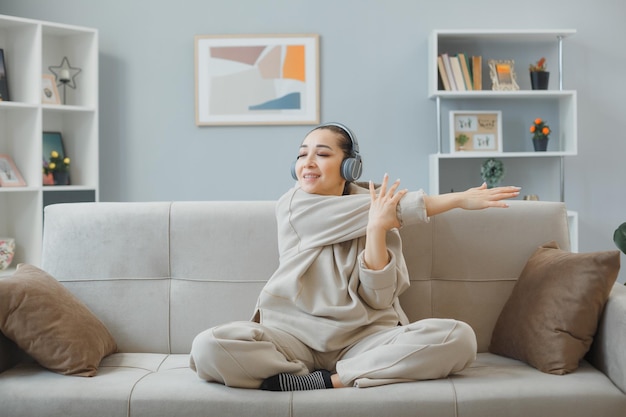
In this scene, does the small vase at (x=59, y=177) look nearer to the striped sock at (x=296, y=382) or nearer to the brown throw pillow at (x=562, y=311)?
the striped sock at (x=296, y=382)

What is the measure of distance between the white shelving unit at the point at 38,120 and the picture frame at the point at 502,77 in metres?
2.19

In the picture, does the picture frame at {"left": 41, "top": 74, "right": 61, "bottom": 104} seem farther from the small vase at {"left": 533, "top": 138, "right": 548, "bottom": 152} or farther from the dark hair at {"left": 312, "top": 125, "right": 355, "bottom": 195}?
the small vase at {"left": 533, "top": 138, "right": 548, "bottom": 152}

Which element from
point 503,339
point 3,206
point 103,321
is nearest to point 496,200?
→ point 503,339

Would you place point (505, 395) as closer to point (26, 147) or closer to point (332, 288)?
point (332, 288)

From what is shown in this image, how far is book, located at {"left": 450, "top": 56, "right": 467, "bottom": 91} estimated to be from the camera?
400cm

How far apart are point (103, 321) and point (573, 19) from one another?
3.16 meters

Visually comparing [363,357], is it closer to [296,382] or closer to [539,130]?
[296,382]

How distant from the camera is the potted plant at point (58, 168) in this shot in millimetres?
4039

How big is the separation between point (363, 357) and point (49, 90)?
2.78 meters

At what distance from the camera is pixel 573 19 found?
4.20 m

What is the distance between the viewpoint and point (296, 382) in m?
1.94

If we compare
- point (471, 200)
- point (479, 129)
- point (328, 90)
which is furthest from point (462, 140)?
point (471, 200)

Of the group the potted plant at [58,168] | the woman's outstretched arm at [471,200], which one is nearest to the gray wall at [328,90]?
the potted plant at [58,168]

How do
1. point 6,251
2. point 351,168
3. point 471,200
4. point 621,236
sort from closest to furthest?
point 471,200 < point 351,168 < point 621,236 < point 6,251
